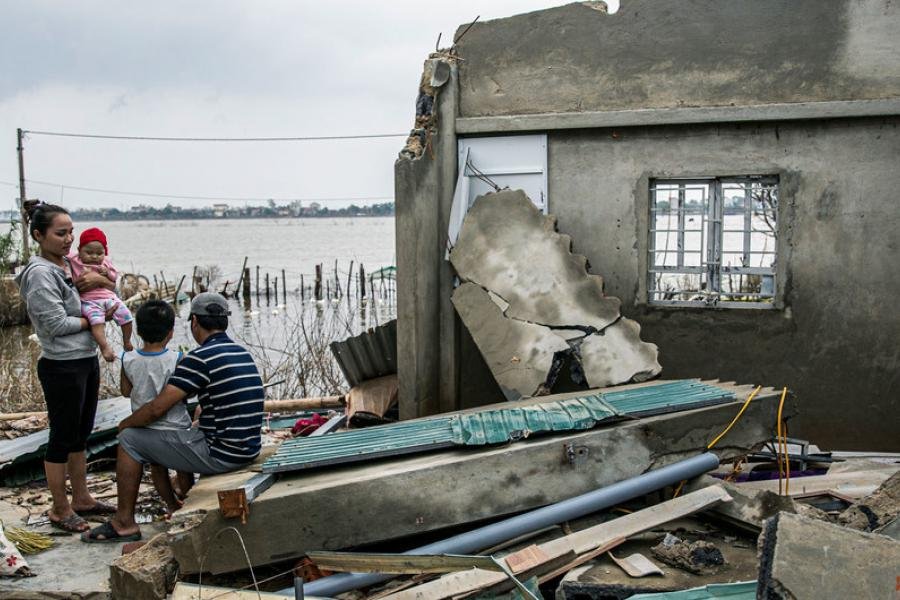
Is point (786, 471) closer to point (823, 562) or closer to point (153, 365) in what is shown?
point (823, 562)

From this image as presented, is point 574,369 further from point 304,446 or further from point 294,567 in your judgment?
point 294,567

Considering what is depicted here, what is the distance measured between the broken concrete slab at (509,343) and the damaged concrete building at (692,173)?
0.13 ft

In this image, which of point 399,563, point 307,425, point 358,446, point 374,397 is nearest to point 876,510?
point 399,563

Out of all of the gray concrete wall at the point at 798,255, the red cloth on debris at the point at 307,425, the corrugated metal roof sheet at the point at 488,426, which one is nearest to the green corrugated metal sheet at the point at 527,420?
the corrugated metal roof sheet at the point at 488,426

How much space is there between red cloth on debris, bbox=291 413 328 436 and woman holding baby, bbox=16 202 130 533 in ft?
7.96

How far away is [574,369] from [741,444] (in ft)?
5.83

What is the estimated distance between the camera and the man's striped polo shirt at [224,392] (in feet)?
17.4

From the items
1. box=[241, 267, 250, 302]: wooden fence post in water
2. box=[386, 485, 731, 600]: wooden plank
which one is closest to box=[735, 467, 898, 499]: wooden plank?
box=[386, 485, 731, 600]: wooden plank

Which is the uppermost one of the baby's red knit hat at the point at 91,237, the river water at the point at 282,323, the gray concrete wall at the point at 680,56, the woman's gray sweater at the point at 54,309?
the gray concrete wall at the point at 680,56

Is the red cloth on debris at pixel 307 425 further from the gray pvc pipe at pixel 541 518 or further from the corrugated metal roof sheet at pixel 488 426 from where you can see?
the gray pvc pipe at pixel 541 518

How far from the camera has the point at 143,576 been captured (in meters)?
4.59

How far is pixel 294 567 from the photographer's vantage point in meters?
4.89

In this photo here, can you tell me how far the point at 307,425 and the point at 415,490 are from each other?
11.5ft

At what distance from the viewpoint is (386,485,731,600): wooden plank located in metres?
4.45
